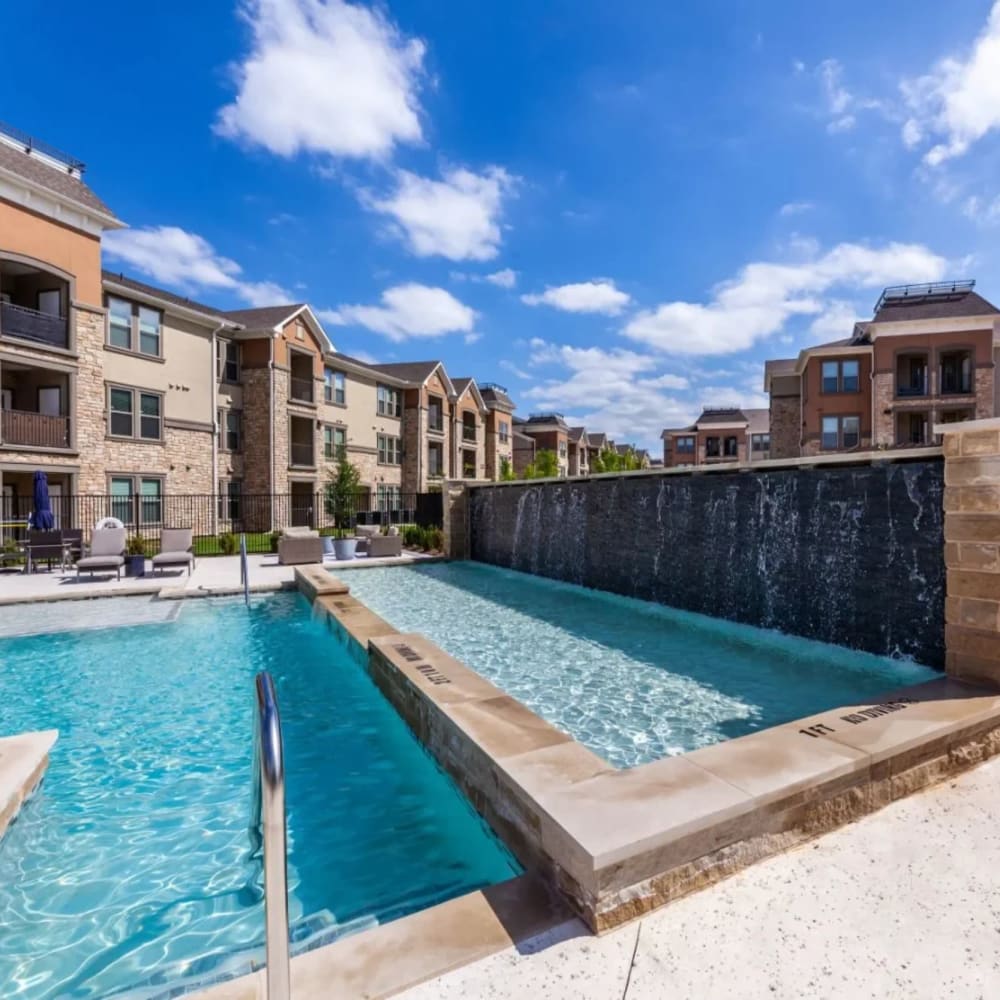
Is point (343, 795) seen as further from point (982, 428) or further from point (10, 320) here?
point (10, 320)

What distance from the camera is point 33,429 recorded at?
18172mm

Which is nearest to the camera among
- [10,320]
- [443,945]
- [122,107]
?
[443,945]

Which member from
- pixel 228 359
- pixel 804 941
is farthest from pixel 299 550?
pixel 804 941

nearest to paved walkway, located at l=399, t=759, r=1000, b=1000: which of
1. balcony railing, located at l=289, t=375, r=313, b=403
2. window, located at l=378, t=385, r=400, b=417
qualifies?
balcony railing, located at l=289, t=375, r=313, b=403

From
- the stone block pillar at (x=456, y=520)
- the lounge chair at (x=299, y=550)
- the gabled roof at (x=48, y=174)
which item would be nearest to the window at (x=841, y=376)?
the stone block pillar at (x=456, y=520)

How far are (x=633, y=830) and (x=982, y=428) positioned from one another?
4145 mm

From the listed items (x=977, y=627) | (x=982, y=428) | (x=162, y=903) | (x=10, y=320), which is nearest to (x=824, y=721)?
(x=977, y=627)

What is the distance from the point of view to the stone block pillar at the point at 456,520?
18.1 metres

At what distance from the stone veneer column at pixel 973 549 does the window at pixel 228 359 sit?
25.9 metres

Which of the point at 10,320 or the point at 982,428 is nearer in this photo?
the point at 982,428

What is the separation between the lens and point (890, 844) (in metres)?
2.82

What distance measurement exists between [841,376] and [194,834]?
37532 millimetres

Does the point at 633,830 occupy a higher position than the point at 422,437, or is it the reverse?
the point at 422,437

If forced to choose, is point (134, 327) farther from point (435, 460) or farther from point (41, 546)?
point (435, 460)
